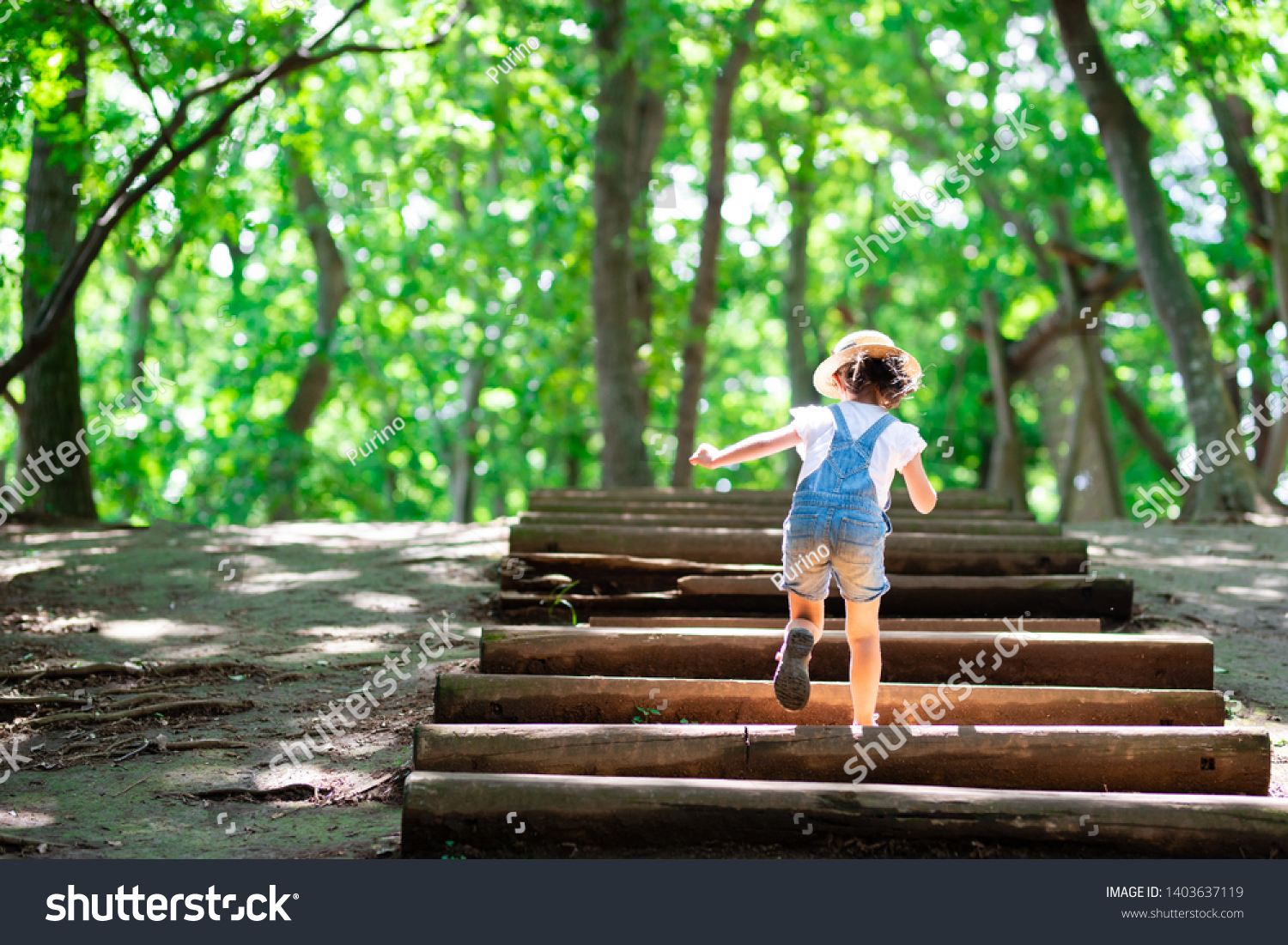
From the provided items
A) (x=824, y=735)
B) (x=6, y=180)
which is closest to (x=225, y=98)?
(x=6, y=180)

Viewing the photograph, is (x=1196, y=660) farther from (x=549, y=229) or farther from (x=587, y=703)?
(x=549, y=229)

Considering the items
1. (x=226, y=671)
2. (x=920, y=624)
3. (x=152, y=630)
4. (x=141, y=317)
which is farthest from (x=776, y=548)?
(x=141, y=317)

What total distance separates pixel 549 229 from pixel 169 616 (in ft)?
32.1

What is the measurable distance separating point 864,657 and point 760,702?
468 millimetres

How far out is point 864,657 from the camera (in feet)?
12.1

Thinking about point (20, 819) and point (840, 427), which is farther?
point (840, 427)

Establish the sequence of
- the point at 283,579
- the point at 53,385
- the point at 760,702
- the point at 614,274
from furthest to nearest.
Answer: the point at 614,274
the point at 53,385
the point at 283,579
the point at 760,702

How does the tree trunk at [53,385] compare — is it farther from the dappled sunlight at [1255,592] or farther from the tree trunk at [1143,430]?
the tree trunk at [1143,430]

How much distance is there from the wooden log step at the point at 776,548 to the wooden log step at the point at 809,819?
8.50 feet

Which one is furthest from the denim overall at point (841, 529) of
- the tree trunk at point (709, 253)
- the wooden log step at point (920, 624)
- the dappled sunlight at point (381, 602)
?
the tree trunk at point (709, 253)

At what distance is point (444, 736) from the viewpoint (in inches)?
140

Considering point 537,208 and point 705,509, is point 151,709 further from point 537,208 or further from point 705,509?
point 537,208

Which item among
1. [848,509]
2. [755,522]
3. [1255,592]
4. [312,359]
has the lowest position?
[1255,592]
